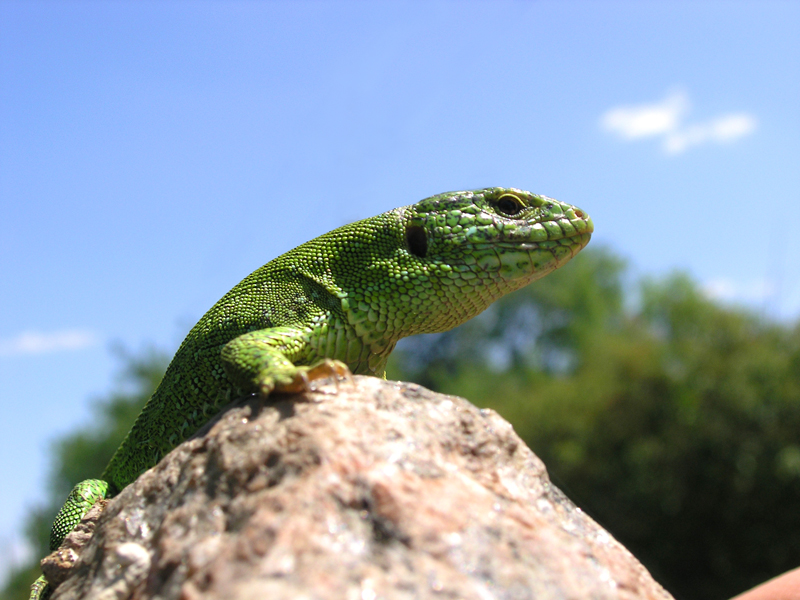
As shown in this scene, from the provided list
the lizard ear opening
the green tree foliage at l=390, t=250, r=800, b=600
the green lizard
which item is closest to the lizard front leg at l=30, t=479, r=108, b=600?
the green lizard

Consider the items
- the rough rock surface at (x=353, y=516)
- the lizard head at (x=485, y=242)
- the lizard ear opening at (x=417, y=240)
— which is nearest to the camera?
the rough rock surface at (x=353, y=516)

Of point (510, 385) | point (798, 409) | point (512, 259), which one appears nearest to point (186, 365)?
point (512, 259)

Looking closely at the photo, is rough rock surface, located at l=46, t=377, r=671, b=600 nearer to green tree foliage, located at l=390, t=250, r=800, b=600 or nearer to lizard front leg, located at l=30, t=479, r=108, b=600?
lizard front leg, located at l=30, t=479, r=108, b=600

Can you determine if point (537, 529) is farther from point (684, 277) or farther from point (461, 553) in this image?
point (684, 277)

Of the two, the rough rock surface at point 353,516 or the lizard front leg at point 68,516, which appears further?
the lizard front leg at point 68,516

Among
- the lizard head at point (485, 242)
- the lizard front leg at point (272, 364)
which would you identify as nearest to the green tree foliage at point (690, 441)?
the lizard head at point (485, 242)

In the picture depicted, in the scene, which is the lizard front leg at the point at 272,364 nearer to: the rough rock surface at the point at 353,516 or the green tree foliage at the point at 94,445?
the rough rock surface at the point at 353,516

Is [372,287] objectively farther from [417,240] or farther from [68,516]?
[68,516]
